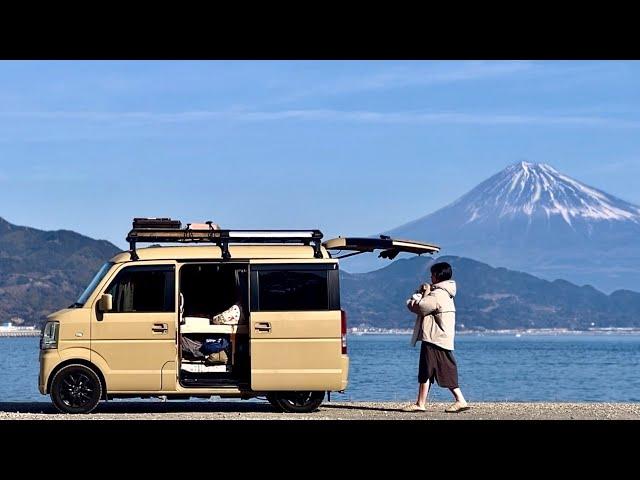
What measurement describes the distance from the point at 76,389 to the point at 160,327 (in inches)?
47.4

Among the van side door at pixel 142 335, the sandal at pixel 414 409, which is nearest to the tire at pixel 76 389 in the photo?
the van side door at pixel 142 335

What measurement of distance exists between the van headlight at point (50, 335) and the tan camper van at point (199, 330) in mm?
13

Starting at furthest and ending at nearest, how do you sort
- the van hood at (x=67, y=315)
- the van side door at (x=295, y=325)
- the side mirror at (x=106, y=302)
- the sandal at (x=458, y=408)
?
the sandal at (x=458, y=408)
the van hood at (x=67, y=315)
the van side door at (x=295, y=325)
the side mirror at (x=106, y=302)

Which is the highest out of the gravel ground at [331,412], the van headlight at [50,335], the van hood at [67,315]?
the van hood at [67,315]

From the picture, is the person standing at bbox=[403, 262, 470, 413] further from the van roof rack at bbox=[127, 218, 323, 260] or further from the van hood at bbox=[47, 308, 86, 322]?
the van hood at bbox=[47, 308, 86, 322]

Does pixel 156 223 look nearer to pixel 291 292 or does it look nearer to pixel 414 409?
pixel 291 292

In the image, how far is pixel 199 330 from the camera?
16.0m

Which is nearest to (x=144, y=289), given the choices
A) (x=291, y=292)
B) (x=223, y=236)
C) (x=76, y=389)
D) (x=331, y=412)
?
(x=223, y=236)

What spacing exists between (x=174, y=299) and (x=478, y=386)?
44.5 metres

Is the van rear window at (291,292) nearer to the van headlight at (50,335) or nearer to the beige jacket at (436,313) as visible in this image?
the beige jacket at (436,313)

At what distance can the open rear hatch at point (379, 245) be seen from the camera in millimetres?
16312

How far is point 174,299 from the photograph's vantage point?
15.8 m
